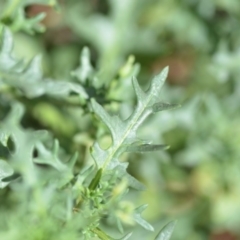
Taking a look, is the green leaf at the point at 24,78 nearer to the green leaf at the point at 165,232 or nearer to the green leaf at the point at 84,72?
the green leaf at the point at 84,72

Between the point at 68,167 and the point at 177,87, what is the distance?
95 centimetres

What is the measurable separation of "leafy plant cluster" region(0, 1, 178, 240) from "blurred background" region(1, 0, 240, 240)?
0.36 metres

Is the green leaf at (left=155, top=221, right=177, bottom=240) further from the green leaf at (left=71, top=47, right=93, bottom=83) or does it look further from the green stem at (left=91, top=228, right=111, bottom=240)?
the green leaf at (left=71, top=47, right=93, bottom=83)

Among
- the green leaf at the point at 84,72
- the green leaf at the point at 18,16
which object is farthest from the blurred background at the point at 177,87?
the green leaf at the point at 18,16

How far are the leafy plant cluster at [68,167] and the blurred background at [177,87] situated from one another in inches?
14.3

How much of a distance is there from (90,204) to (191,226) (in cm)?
92

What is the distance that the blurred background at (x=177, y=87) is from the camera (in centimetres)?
188

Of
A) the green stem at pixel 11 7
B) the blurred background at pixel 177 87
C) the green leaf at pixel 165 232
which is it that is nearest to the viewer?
the green leaf at pixel 165 232

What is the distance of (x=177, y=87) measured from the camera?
2.07 m

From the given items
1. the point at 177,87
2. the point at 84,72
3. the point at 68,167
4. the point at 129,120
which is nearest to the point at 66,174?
the point at 68,167

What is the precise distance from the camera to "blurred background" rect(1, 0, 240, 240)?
1877 millimetres

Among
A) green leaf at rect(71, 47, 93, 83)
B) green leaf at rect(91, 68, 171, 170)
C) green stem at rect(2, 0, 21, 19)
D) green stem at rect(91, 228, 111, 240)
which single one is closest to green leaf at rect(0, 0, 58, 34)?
green stem at rect(2, 0, 21, 19)

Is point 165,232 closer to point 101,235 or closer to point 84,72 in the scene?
point 101,235

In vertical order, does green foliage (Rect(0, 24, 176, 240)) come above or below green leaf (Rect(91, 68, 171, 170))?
below
